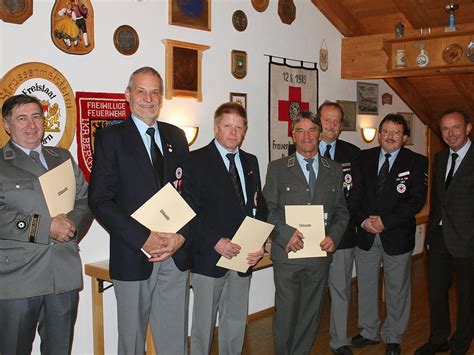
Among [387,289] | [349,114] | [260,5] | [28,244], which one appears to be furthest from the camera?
[349,114]

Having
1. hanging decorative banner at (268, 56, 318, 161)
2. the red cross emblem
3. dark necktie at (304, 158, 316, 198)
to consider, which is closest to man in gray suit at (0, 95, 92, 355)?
dark necktie at (304, 158, 316, 198)

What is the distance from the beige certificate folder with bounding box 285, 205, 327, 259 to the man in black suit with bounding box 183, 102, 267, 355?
267 mm

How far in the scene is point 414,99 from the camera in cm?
615

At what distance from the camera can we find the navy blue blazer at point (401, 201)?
3459 mm

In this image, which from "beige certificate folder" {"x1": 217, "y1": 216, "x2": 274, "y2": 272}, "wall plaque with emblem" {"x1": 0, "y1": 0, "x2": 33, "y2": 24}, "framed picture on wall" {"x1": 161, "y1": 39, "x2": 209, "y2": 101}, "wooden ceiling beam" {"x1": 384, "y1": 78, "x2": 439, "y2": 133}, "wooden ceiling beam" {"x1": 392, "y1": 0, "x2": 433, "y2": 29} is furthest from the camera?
"wooden ceiling beam" {"x1": 384, "y1": 78, "x2": 439, "y2": 133}

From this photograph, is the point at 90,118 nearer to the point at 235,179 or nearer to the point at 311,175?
the point at 235,179

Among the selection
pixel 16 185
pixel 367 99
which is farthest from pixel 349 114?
pixel 16 185

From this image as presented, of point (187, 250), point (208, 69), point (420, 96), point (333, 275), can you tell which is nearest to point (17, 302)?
point (187, 250)

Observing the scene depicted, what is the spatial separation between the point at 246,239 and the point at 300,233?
1.28 ft

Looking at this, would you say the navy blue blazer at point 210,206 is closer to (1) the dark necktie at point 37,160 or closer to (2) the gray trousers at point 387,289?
(1) the dark necktie at point 37,160

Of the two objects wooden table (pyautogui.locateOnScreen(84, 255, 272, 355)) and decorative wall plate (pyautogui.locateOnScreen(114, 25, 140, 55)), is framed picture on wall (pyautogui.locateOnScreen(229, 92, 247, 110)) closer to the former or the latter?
decorative wall plate (pyautogui.locateOnScreen(114, 25, 140, 55))

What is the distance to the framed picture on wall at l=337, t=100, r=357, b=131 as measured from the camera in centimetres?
550

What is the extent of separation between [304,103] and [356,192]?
164cm

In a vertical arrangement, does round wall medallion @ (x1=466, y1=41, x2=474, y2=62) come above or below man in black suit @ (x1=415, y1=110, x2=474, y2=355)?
above
